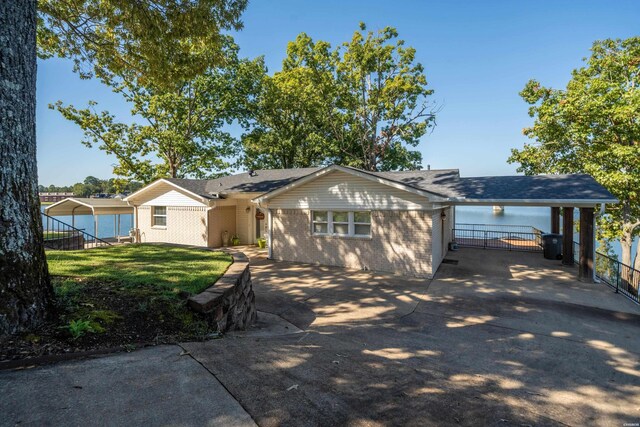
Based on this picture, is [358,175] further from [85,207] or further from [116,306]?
[85,207]

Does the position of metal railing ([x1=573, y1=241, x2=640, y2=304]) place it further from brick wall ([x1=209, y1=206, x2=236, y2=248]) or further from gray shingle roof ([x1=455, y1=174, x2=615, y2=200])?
brick wall ([x1=209, y1=206, x2=236, y2=248])

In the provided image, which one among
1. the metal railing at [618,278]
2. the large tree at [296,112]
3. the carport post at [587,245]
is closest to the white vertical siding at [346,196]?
the carport post at [587,245]

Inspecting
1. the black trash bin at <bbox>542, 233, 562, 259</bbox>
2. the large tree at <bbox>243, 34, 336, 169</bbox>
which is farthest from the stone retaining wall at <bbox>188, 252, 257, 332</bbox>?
the large tree at <bbox>243, 34, 336, 169</bbox>

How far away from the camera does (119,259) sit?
7.57 meters

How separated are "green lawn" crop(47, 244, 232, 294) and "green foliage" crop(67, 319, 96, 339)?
4.42 feet

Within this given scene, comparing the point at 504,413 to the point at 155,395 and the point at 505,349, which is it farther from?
the point at 155,395

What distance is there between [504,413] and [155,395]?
3.29 m

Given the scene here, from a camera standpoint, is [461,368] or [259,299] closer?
[461,368]

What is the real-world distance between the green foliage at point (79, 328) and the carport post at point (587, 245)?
43.6ft

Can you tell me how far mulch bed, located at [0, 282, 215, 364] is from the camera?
3129 mm

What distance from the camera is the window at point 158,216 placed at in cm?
1716

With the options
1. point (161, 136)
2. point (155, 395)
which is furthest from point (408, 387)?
point (161, 136)

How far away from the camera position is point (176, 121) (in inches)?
925

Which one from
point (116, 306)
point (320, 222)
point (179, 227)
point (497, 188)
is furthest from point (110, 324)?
point (179, 227)
